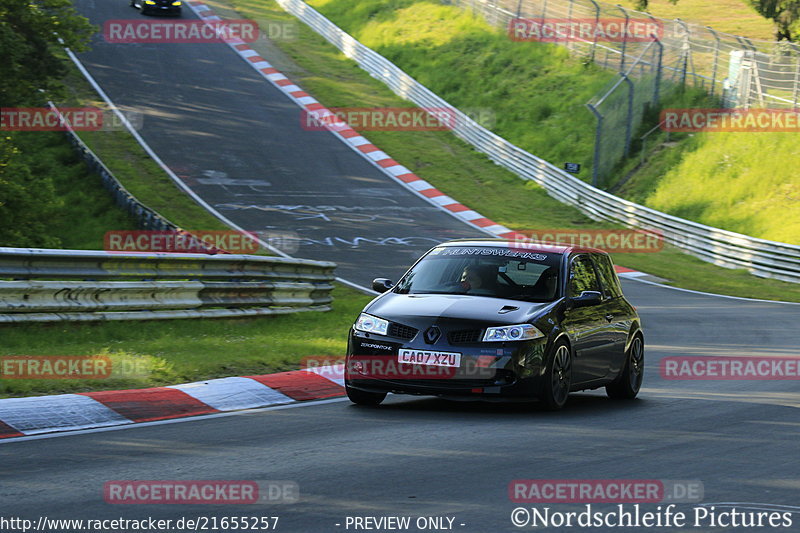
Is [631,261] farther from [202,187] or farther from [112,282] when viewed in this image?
[112,282]

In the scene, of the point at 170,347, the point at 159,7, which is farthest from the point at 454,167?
the point at 170,347

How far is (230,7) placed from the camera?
56.5 m

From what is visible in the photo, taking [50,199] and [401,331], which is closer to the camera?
[401,331]

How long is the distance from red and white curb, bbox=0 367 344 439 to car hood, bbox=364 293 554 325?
1.21m

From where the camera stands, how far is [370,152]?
3756cm

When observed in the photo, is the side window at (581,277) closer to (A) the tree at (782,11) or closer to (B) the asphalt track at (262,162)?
(B) the asphalt track at (262,162)

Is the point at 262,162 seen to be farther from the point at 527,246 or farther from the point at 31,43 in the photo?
the point at 527,246

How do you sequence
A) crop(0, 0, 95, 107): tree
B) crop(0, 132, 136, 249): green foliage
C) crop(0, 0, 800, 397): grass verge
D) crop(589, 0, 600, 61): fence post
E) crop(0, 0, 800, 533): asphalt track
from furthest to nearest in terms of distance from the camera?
crop(589, 0, 600, 61): fence post, crop(0, 0, 95, 107): tree, crop(0, 132, 136, 249): green foliage, crop(0, 0, 800, 397): grass verge, crop(0, 0, 800, 533): asphalt track

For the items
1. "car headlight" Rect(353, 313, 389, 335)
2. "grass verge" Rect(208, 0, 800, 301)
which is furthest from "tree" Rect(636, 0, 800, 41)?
"car headlight" Rect(353, 313, 389, 335)

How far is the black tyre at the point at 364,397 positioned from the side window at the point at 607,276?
2.79m

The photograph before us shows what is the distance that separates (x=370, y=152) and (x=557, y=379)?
28505 millimetres

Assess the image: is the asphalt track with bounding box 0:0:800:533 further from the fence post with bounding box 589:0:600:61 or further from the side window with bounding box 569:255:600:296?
the fence post with bounding box 589:0:600:61

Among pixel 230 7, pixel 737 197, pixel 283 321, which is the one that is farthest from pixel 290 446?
pixel 230 7

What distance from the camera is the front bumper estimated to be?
907 cm
